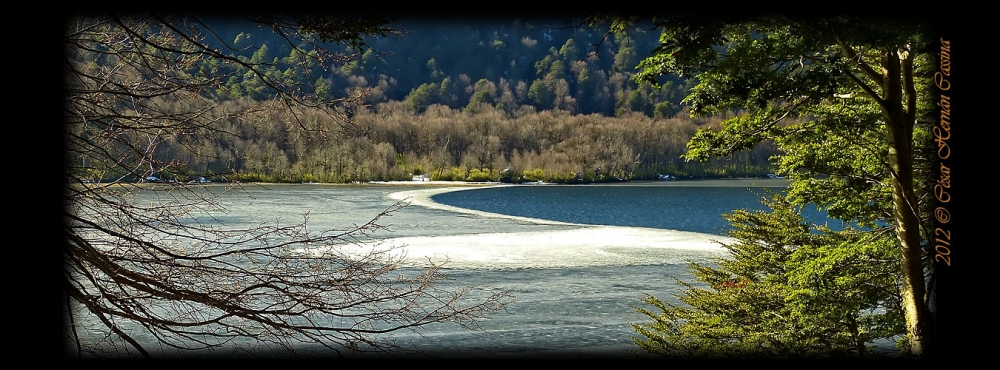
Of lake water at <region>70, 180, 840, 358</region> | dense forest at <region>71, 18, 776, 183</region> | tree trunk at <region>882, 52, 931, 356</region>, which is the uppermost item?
dense forest at <region>71, 18, 776, 183</region>

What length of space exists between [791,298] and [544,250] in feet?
43.7

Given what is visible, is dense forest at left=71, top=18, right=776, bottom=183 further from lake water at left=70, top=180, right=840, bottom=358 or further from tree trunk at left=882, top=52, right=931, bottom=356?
tree trunk at left=882, top=52, right=931, bottom=356

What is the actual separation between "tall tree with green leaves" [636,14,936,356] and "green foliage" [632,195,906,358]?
0.49 metres

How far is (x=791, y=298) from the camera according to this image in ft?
24.2

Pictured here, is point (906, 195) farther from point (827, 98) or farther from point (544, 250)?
point (544, 250)

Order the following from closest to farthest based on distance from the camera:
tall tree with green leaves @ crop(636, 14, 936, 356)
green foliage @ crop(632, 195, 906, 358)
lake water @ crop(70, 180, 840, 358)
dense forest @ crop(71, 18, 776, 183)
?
tall tree with green leaves @ crop(636, 14, 936, 356), green foliage @ crop(632, 195, 906, 358), lake water @ crop(70, 180, 840, 358), dense forest @ crop(71, 18, 776, 183)

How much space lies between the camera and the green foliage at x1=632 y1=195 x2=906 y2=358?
6.91 meters

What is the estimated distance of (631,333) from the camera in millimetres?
11680

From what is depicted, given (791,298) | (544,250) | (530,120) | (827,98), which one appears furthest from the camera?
(530,120)

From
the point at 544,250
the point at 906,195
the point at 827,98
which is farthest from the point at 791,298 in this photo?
the point at 544,250

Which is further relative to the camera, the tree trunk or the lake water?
the lake water

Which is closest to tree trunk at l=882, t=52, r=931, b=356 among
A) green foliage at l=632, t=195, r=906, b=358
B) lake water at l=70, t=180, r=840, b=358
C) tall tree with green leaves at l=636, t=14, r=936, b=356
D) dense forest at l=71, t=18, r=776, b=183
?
tall tree with green leaves at l=636, t=14, r=936, b=356

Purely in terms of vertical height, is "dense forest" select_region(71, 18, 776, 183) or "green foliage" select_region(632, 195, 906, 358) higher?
"dense forest" select_region(71, 18, 776, 183)

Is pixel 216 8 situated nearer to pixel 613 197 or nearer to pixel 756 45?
pixel 756 45
